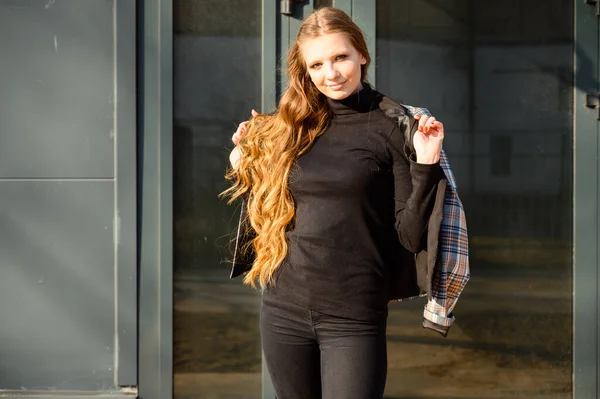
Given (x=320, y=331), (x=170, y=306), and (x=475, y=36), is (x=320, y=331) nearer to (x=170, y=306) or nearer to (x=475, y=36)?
(x=170, y=306)

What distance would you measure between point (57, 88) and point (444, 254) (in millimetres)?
2292

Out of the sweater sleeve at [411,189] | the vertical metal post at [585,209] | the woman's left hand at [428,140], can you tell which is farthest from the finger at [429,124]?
the vertical metal post at [585,209]

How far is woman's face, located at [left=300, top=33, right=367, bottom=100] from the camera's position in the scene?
253 cm

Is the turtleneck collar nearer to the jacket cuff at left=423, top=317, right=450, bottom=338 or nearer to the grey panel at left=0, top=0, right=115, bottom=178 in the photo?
the jacket cuff at left=423, top=317, right=450, bottom=338

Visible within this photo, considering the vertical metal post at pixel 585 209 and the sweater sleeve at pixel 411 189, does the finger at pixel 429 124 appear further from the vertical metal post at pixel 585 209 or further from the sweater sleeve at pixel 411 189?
the vertical metal post at pixel 585 209

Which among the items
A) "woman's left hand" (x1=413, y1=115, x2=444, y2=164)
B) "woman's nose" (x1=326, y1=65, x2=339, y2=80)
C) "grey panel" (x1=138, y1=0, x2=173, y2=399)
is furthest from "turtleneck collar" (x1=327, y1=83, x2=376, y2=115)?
"grey panel" (x1=138, y1=0, x2=173, y2=399)

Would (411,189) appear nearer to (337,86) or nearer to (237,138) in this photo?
(337,86)

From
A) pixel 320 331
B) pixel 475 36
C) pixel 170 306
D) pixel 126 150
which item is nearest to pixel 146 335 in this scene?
pixel 170 306

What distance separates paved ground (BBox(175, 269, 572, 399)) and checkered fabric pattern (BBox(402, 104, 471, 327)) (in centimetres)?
153

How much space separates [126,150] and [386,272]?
1.85 metres

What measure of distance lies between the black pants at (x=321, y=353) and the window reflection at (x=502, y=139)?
1.56 m

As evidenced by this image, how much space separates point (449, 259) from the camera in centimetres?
253

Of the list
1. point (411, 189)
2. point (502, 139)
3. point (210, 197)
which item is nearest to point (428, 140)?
point (411, 189)

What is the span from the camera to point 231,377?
413 centimetres
